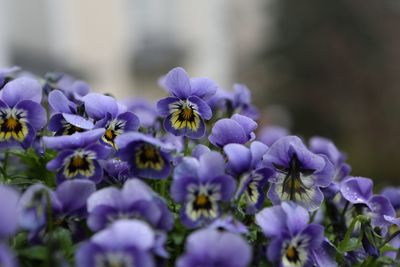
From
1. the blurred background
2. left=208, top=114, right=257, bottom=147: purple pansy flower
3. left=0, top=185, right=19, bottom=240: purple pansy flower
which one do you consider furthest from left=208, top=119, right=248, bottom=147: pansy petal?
the blurred background

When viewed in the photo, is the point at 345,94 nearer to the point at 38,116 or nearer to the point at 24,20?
the point at 24,20

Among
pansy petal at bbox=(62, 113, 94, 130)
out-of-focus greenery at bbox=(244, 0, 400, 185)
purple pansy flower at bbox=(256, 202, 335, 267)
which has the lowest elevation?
out-of-focus greenery at bbox=(244, 0, 400, 185)

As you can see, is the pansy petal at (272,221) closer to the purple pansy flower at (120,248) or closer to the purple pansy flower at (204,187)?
the purple pansy flower at (204,187)

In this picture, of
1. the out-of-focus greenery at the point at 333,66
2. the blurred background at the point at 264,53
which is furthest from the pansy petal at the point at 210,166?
the out-of-focus greenery at the point at 333,66

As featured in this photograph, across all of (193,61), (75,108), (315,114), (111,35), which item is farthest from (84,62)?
(75,108)

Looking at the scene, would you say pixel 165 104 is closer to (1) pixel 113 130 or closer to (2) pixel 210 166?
(1) pixel 113 130

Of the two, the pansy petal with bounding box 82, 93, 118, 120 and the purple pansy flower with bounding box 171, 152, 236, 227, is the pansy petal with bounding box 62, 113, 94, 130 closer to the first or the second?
the pansy petal with bounding box 82, 93, 118, 120

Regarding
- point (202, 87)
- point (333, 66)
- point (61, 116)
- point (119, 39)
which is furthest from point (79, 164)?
point (333, 66)

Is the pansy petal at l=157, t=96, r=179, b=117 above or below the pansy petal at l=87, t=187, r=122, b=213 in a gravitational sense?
above
